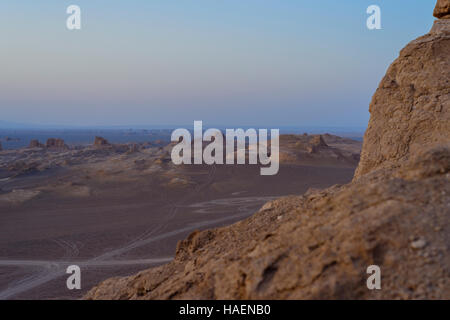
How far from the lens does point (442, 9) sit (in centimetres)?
601

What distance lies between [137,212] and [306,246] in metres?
15.8

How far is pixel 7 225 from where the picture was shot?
15.5 meters

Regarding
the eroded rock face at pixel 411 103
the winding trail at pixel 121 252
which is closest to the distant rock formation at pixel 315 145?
the winding trail at pixel 121 252

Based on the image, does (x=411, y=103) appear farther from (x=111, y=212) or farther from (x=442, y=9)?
(x=111, y=212)

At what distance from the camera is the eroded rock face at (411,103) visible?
15.6 ft

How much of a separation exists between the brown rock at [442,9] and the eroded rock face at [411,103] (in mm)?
450

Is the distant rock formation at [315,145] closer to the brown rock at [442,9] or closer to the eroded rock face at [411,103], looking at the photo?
the brown rock at [442,9]

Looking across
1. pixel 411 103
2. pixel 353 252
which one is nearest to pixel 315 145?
pixel 411 103

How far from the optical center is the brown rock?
19.5 ft

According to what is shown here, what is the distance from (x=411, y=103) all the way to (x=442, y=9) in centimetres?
212
